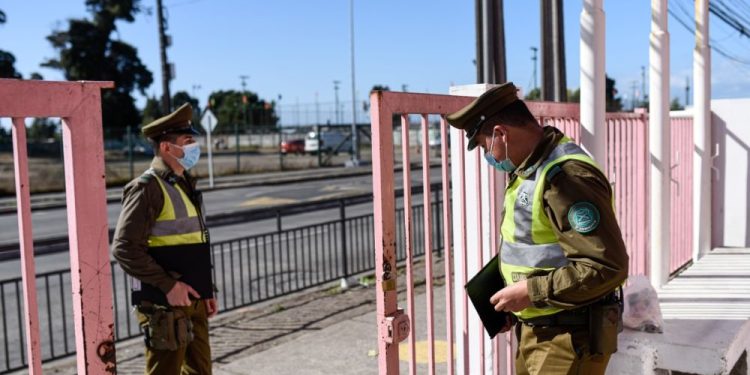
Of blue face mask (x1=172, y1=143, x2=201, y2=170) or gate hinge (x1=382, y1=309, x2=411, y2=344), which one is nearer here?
gate hinge (x1=382, y1=309, x2=411, y2=344)

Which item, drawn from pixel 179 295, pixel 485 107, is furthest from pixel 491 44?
pixel 485 107

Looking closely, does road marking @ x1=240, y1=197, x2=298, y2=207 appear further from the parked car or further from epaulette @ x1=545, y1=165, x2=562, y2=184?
the parked car

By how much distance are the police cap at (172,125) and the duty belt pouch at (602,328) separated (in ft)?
8.09

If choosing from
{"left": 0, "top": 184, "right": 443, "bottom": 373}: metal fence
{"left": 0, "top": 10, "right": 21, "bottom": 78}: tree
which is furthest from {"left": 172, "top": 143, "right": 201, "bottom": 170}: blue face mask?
{"left": 0, "top": 10, "right": 21, "bottom": 78}: tree

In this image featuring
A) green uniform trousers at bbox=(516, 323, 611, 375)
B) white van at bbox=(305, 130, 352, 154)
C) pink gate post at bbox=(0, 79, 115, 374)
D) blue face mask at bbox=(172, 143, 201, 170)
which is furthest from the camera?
white van at bbox=(305, 130, 352, 154)

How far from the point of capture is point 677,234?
6109mm

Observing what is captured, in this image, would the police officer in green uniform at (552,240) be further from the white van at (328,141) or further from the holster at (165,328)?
the white van at (328,141)

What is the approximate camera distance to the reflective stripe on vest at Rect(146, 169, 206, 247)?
3.67m

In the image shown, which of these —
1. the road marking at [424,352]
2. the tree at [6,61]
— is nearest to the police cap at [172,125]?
the road marking at [424,352]

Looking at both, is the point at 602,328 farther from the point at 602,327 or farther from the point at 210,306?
the point at 210,306

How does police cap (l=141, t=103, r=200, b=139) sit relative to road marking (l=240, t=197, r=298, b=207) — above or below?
above

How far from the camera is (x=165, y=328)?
3.55 meters

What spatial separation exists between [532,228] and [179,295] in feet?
Result: 6.48

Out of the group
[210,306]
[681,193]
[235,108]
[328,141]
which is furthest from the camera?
[235,108]
